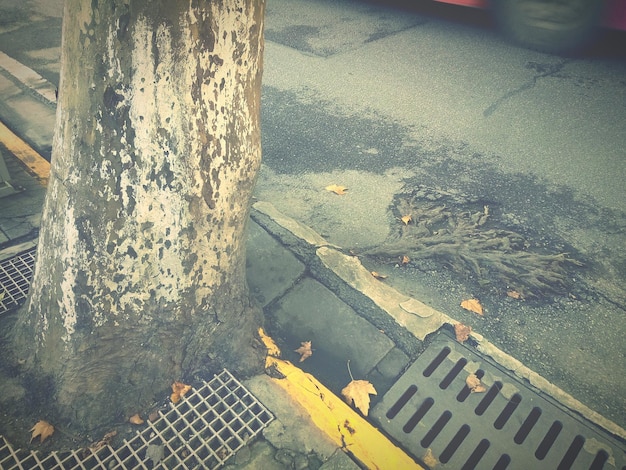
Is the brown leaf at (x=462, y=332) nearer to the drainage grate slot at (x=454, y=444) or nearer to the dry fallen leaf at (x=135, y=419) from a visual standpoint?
the drainage grate slot at (x=454, y=444)

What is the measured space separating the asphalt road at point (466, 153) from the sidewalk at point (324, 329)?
0.19 meters

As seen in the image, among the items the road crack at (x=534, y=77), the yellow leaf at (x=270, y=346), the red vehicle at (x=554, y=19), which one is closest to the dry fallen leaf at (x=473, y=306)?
the yellow leaf at (x=270, y=346)

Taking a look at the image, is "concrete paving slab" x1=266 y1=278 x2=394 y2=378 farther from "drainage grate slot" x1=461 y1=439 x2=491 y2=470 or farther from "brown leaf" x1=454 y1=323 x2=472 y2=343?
"drainage grate slot" x1=461 y1=439 x2=491 y2=470

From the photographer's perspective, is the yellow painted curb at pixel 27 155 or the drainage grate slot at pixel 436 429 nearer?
the drainage grate slot at pixel 436 429

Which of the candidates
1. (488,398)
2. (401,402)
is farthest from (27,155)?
(488,398)

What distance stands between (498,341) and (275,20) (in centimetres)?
646

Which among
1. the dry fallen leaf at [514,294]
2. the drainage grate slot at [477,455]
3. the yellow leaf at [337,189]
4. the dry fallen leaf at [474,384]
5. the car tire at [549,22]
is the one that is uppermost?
the car tire at [549,22]

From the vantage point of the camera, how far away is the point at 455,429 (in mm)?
2090

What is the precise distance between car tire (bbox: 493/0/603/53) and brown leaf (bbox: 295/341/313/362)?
216 inches

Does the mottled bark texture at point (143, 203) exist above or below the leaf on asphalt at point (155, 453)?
above

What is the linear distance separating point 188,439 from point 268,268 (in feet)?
3.77

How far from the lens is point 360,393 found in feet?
7.29

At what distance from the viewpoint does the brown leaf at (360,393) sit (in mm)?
2174

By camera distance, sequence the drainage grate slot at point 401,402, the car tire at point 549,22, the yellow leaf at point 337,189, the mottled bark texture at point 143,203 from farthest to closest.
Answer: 1. the car tire at point 549,22
2. the yellow leaf at point 337,189
3. the drainage grate slot at point 401,402
4. the mottled bark texture at point 143,203
